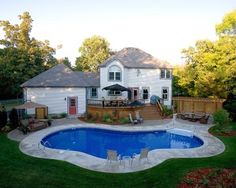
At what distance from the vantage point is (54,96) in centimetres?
2723

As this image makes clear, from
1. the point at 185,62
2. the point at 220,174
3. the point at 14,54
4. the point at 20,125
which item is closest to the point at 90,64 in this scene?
the point at 14,54

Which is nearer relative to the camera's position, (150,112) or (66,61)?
(150,112)

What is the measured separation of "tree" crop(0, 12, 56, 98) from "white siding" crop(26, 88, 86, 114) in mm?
12100

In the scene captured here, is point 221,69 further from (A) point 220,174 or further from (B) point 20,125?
(B) point 20,125

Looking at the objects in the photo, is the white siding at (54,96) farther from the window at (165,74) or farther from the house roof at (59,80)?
the window at (165,74)

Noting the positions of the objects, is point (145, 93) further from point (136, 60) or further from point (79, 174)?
point (79, 174)

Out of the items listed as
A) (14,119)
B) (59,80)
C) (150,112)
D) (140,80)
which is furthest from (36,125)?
(140,80)

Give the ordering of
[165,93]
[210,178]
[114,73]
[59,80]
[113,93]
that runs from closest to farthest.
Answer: [210,178] < [59,80] < [114,73] < [113,93] < [165,93]

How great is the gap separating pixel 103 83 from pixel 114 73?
77.6 inches

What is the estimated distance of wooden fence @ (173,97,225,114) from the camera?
2713 cm

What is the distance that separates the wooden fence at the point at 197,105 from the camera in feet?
89.0

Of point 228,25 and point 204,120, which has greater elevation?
point 228,25

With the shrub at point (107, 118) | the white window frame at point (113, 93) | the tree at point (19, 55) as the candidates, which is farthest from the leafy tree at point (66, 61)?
the shrub at point (107, 118)

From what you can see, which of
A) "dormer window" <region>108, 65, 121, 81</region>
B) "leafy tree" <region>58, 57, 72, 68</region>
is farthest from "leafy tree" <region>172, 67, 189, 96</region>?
"leafy tree" <region>58, 57, 72, 68</region>
